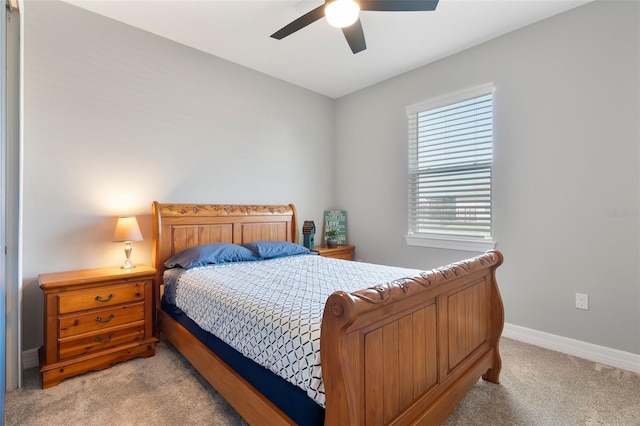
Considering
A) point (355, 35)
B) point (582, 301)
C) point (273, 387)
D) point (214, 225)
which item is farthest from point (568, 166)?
point (214, 225)

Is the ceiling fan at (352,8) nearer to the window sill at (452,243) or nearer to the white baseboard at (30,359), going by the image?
Answer: the window sill at (452,243)

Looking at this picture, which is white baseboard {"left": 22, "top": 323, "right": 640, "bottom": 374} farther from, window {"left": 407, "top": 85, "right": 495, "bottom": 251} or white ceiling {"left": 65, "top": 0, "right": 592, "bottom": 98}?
white ceiling {"left": 65, "top": 0, "right": 592, "bottom": 98}

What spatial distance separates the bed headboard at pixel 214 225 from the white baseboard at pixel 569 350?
1.02 m

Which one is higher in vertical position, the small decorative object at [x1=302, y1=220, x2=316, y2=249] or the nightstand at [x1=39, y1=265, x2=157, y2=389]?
the small decorative object at [x1=302, y1=220, x2=316, y2=249]

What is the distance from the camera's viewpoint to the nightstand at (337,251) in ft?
12.2

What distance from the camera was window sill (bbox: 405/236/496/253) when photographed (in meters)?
3.00

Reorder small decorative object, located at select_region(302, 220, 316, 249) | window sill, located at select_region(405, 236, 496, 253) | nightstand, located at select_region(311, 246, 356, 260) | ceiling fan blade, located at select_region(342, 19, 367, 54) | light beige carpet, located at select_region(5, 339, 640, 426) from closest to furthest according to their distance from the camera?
light beige carpet, located at select_region(5, 339, 640, 426) < ceiling fan blade, located at select_region(342, 19, 367, 54) < window sill, located at select_region(405, 236, 496, 253) < nightstand, located at select_region(311, 246, 356, 260) < small decorative object, located at select_region(302, 220, 316, 249)

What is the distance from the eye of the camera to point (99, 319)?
2.21m

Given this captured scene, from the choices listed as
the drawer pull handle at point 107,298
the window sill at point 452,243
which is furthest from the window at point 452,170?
the drawer pull handle at point 107,298

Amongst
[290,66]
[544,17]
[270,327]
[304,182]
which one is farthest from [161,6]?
[544,17]

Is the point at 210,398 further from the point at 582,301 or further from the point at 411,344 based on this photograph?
the point at 582,301

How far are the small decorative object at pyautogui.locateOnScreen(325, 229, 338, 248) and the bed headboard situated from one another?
0.47 meters

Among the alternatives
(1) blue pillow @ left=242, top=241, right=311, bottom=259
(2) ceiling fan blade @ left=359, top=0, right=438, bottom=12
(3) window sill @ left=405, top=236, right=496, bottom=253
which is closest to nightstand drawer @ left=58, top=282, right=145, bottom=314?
(1) blue pillow @ left=242, top=241, right=311, bottom=259

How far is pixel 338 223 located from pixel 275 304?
9.04 ft
